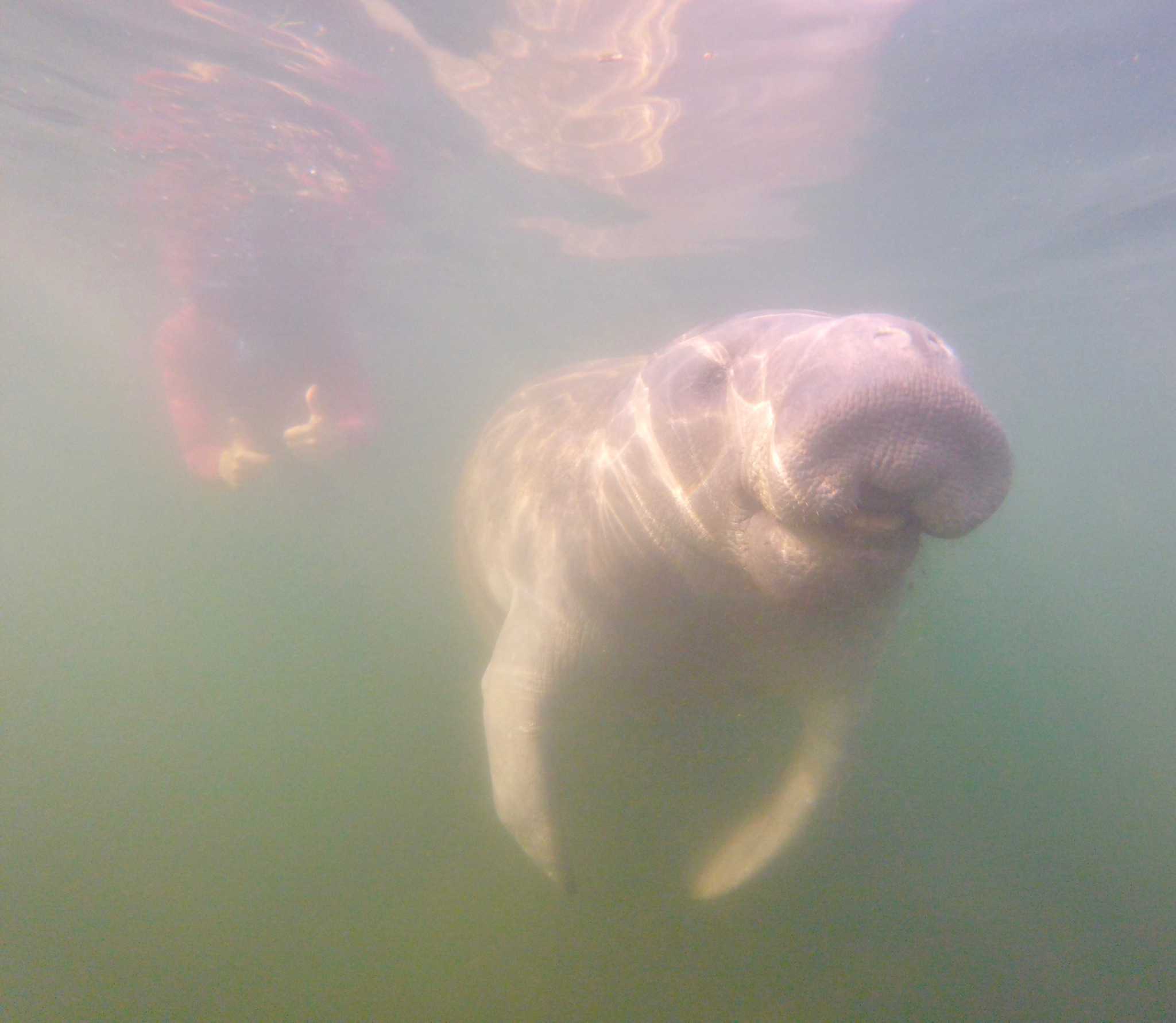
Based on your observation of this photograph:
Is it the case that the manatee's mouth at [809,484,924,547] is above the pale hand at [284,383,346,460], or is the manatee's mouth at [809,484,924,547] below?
below

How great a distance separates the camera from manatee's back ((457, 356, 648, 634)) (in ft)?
11.2

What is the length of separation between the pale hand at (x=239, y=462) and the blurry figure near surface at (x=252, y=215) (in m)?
0.02

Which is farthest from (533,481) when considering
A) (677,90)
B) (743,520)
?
(677,90)

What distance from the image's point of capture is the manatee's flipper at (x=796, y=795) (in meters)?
3.16

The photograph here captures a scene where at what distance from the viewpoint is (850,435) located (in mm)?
1816

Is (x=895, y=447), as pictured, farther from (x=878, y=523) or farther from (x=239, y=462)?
(x=239, y=462)

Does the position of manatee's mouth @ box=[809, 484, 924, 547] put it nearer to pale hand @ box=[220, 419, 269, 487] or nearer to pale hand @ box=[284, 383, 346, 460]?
pale hand @ box=[284, 383, 346, 460]

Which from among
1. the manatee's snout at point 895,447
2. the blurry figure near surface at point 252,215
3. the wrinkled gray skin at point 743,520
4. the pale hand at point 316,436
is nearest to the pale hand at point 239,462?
the blurry figure near surface at point 252,215

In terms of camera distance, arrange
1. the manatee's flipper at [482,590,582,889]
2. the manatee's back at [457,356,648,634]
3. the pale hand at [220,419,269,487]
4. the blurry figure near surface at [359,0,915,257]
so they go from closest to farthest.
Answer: the manatee's flipper at [482,590,582,889] < the manatee's back at [457,356,648,634] < the blurry figure near surface at [359,0,915,257] < the pale hand at [220,419,269,487]

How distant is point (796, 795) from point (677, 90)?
961 centimetres

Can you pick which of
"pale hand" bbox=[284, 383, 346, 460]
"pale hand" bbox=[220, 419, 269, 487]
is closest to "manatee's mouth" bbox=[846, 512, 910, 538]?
"pale hand" bbox=[284, 383, 346, 460]

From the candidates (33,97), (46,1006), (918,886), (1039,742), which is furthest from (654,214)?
(46,1006)

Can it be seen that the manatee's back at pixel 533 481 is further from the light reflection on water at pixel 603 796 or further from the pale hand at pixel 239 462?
the pale hand at pixel 239 462

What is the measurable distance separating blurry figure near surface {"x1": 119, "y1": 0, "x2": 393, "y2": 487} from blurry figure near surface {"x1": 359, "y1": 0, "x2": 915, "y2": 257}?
2.36 meters
